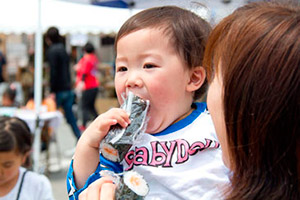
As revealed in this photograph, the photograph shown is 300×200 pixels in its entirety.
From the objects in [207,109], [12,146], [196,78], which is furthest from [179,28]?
[12,146]

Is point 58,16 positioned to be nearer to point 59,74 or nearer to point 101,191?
point 59,74

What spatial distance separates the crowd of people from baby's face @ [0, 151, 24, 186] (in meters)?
1.35

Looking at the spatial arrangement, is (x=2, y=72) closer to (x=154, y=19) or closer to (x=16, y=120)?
(x=16, y=120)

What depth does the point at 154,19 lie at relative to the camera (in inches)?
53.7

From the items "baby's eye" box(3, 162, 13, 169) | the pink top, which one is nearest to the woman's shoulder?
"baby's eye" box(3, 162, 13, 169)

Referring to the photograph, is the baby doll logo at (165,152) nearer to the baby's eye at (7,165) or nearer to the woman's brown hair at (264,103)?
the woman's brown hair at (264,103)

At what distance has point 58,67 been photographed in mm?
6980

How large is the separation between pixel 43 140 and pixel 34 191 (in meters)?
3.54

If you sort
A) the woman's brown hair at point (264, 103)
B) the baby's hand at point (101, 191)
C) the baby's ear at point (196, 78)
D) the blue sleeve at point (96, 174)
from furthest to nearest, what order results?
the baby's ear at point (196, 78)
the blue sleeve at point (96, 174)
the baby's hand at point (101, 191)
the woman's brown hair at point (264, 103)

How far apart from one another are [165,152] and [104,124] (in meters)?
0.23

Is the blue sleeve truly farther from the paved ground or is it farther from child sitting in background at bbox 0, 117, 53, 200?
the paved ground

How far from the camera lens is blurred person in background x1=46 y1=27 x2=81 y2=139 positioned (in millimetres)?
6922

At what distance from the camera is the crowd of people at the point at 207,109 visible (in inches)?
32.5

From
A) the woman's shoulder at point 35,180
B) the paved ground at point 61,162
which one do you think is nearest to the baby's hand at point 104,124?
the woman's shoulder at point 35,180
